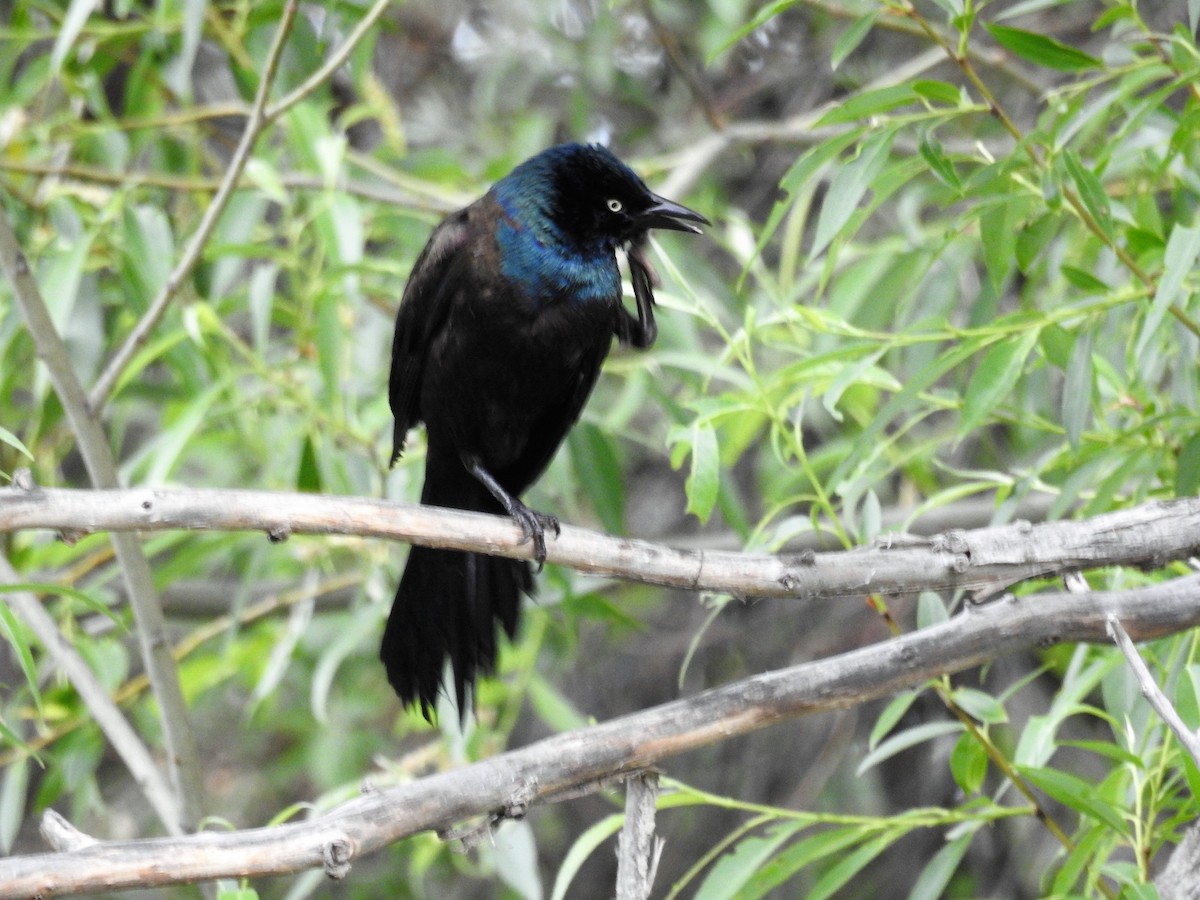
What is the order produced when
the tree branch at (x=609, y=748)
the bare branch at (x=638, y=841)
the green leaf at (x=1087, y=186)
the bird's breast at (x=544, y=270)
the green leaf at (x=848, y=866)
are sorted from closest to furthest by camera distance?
the tree branch at (x=609, y=748) → the bare branch at (x=638, y=841) → the green leaf at (x=1087, y=186) → the green leaf at (x=848, y=866) → the bird's breast at (x=544, y=270)

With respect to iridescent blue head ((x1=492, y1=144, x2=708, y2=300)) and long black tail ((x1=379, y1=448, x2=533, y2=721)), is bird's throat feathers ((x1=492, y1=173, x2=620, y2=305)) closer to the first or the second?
iridescent blue head ((x1=492, y1=144, x2=708, y2=300))

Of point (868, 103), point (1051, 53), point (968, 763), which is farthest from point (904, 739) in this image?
point (1051, 53)

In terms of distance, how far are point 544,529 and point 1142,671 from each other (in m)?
1.27

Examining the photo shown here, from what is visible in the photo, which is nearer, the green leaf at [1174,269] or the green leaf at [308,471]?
the green leaf at [1174,269]

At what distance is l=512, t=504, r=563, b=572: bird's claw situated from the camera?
2234mm

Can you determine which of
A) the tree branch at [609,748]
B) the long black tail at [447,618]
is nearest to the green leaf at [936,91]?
the tree branch at [609,748]

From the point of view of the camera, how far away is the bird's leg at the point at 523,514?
2314 millimetres

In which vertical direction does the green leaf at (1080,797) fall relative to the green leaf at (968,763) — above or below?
above

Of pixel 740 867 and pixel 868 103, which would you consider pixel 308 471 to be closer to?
pixel 740 867

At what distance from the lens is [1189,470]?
214 cm

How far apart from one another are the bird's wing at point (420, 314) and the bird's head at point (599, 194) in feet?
0.53

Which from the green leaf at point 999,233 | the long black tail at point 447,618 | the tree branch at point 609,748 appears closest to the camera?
the tree branch at point 609,748

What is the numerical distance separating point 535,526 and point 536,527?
0.6 inches

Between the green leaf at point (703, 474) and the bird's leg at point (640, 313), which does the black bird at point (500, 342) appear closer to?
the bird's leg at point (640, 313)
